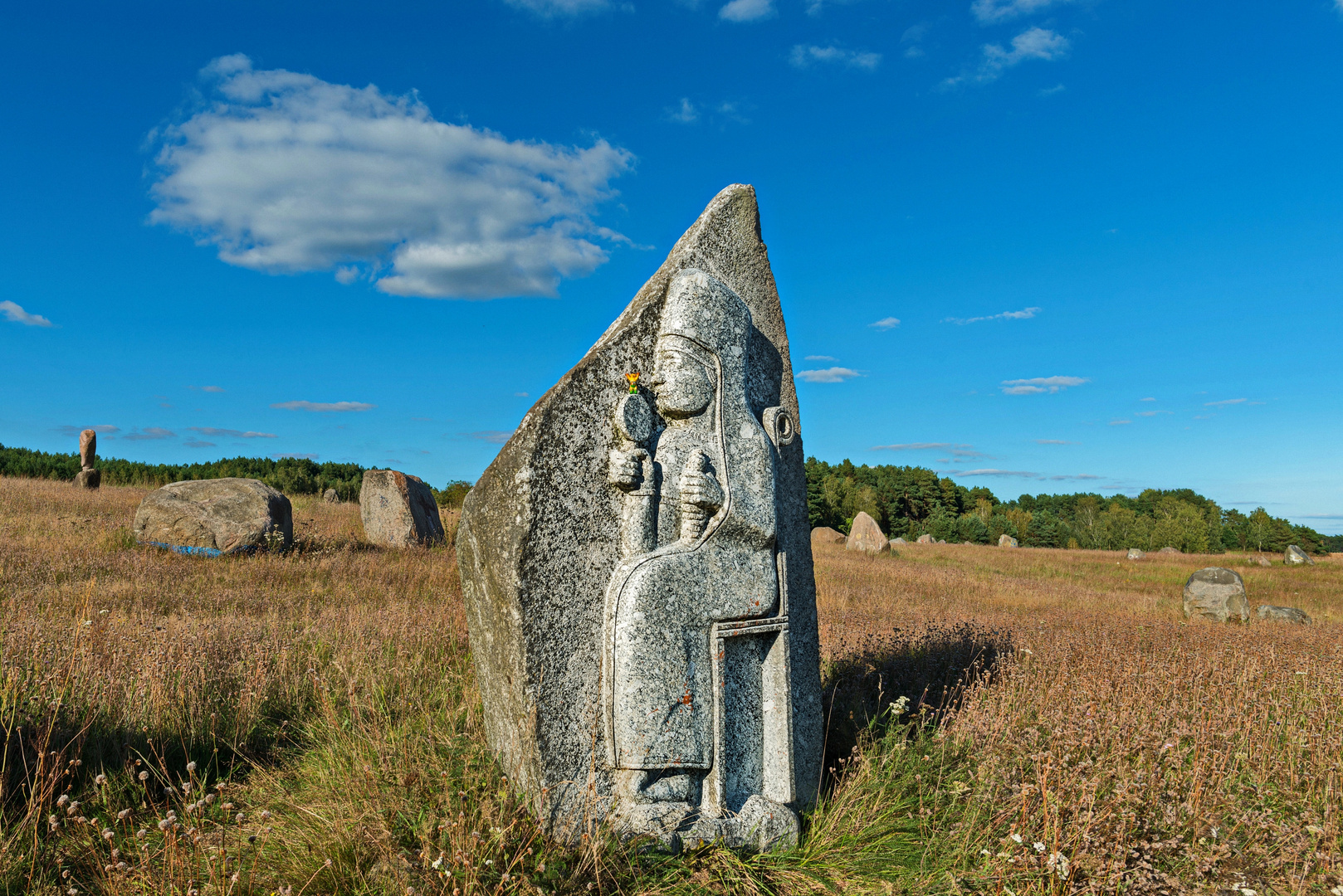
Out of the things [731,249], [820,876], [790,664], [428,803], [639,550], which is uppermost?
[731,249]

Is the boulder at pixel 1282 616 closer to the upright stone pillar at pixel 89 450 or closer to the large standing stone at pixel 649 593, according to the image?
the large standing stone at pixel 649 593

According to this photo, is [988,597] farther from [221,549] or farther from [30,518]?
[30,518]

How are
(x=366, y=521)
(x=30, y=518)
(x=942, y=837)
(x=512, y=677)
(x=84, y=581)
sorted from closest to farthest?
(x=512, y=677)
(x=942, y=837)
(x=84, y=581)
(x=30, y=518)
(x=366, y=521)

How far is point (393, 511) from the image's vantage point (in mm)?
13266

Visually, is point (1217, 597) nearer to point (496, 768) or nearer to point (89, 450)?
point (496, 768)

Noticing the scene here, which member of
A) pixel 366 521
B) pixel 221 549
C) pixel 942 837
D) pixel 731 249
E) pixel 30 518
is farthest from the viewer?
pixel 366 521

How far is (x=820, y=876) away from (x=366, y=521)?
39.7ft

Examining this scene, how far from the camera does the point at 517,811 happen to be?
2.96 m

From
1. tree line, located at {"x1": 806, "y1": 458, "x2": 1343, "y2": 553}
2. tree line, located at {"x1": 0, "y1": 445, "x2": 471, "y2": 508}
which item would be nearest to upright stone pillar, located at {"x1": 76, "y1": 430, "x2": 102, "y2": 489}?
tree line, located at {"x1": 0, "y1": 445, "x2": 471, "y2": 508}

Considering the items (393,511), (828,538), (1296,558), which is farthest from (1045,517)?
(393,511)

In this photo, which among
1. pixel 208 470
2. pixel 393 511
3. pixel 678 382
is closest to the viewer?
pixel 678 382

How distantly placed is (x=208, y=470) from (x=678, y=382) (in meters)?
27.5

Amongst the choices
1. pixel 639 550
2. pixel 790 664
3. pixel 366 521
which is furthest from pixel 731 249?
pixel 366 521

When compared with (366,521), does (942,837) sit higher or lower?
lower
